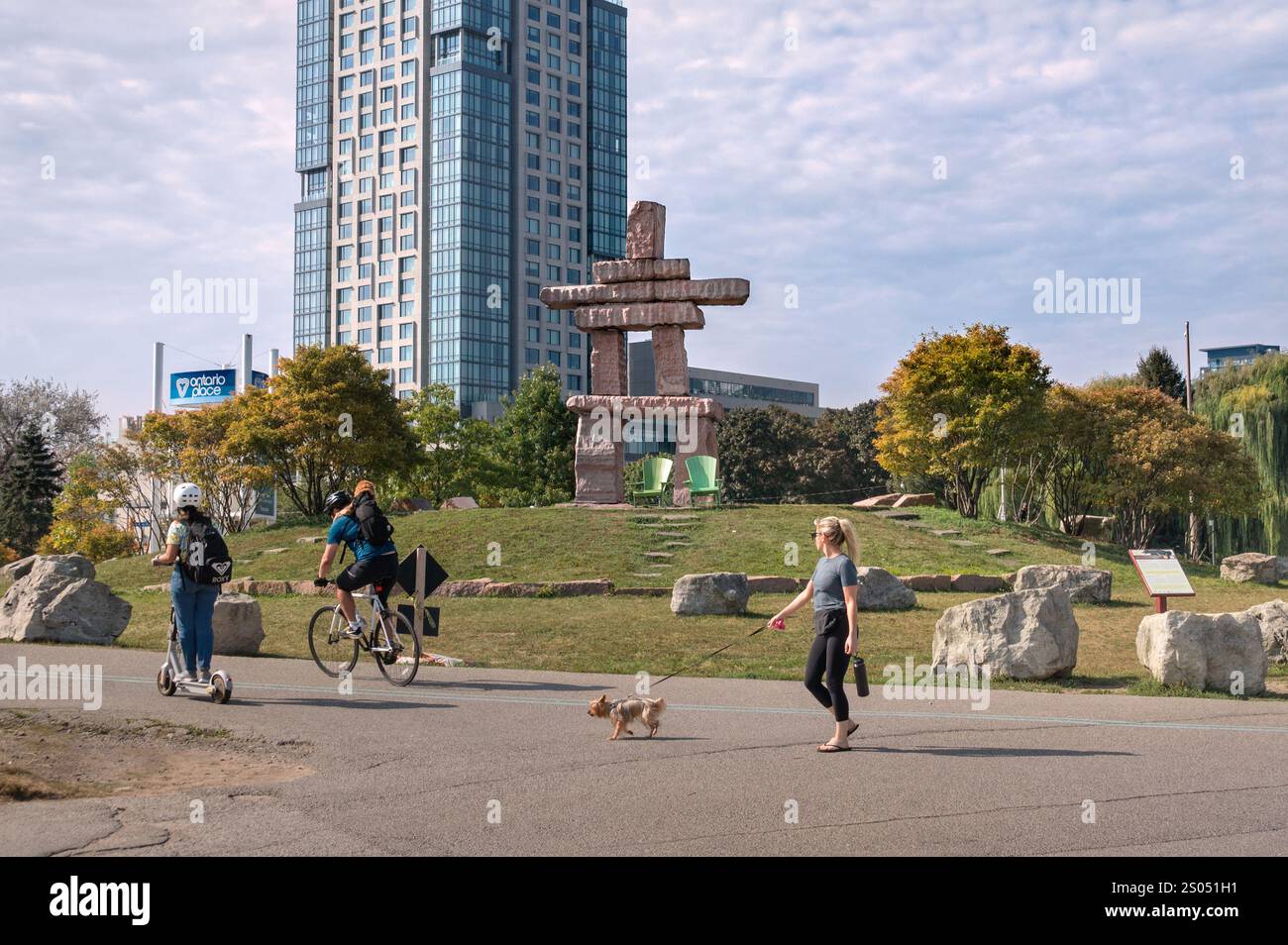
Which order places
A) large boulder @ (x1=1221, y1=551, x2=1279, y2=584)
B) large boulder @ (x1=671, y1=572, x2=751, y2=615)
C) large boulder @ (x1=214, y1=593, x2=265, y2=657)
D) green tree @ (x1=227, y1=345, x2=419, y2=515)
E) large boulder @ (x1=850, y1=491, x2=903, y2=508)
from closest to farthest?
large boulder @ (x1=214, y1=593, x2=265, y2=657), large boulder @ (x1=671, y1=572, x2=751, y2=615), large boulder @ (x1=1221, y1=551, x2=1279, y2=584), large boulder @ (x1=850, y1=491, x2=903, y2=508), green tree @ (x1=227, y1=345, x2=419, y2=515)

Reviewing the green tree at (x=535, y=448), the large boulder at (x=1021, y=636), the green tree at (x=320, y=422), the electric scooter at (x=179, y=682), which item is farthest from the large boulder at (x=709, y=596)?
the green tree at (x=535, y=448)

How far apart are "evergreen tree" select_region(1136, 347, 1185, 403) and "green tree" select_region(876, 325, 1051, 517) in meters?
28.5

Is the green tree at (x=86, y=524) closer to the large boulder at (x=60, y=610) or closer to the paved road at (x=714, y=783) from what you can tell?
the large boulder at (x=60, y=610)

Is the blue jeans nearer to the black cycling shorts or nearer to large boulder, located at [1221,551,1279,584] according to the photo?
the black cycling shorts

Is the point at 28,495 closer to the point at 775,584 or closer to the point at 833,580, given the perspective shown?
the point at 775,584

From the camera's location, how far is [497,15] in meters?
128

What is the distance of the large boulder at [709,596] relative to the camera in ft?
61.1

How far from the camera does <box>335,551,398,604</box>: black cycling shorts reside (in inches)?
462

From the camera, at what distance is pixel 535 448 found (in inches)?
2450

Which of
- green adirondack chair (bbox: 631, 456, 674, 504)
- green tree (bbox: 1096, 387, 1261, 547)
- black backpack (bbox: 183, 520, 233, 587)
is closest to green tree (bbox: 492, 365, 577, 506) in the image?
green adirondack chair (bbox: 631, 456, 674, 504)

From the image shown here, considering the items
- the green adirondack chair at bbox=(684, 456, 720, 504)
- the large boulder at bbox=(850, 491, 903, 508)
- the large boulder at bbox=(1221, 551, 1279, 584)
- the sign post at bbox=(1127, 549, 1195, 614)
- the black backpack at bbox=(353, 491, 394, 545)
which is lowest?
the large boulder at bbox=(1221, 551, 1279, 584)

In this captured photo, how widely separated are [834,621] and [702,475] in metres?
21.9

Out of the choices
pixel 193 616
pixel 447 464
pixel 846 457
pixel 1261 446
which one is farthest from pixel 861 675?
pixel 846 457
